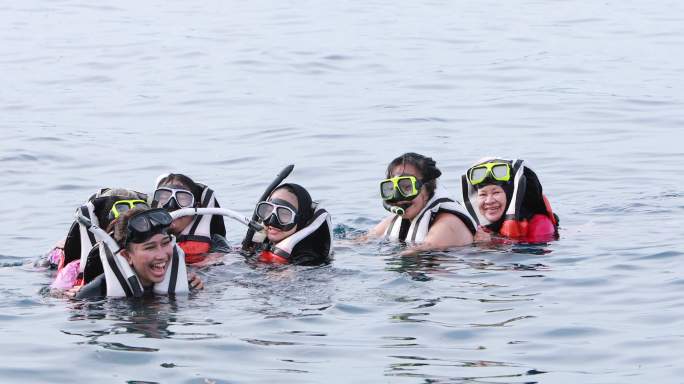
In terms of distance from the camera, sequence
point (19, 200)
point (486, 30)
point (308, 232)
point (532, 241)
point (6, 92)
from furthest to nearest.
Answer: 1. point (486, 30)
2. point (6, 92)
3. point (19, 200)
4. point (532, 241)
5. point (308, 232)

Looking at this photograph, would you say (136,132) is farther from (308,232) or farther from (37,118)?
(308,232)

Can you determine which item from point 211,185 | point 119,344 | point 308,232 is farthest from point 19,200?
point 119,344

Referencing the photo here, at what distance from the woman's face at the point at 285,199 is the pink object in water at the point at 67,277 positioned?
1.61 m

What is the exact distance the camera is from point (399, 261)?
11625mm

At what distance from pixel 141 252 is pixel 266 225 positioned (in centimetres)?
172

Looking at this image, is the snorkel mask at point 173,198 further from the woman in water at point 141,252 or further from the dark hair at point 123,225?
the dark hair at point 123,225

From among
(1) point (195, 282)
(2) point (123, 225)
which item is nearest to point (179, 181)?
(1) point (195, 282)

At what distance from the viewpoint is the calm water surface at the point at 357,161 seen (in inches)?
351

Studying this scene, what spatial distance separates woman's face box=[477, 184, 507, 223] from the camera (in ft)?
40.9

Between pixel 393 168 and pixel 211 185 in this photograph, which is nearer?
pixel 393 168

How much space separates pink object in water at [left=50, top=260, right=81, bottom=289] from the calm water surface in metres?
0.23

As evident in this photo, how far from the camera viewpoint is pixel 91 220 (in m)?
10.5

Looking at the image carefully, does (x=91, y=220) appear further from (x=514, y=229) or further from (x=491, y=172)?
(x=514, y=229)

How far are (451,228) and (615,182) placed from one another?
13.6 feet
